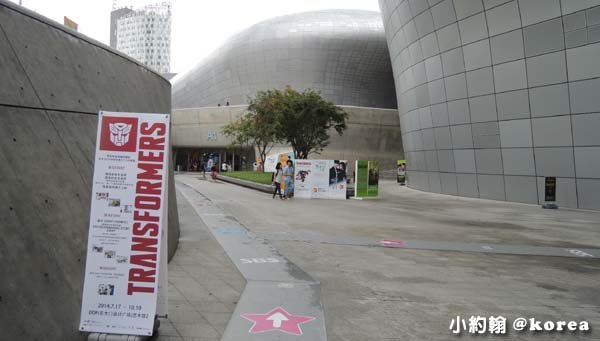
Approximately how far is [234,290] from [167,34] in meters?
180

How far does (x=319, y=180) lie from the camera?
22.4 m

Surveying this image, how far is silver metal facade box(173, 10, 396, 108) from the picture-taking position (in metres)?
65.8

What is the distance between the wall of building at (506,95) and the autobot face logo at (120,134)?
61.0 feet

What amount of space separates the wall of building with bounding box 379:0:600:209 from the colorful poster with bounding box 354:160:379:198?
4.74 m

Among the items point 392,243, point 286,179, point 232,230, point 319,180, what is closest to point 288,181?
point 286,179

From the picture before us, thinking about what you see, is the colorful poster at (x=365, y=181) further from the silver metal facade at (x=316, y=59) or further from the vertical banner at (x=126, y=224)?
the silver metal facade at (x=316, y=59)

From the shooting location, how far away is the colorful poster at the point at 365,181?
2269 cm

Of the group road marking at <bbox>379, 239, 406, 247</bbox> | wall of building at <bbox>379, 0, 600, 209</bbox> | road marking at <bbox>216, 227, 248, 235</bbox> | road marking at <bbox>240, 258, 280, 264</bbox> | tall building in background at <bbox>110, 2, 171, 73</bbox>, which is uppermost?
tall building in background at <bbox>110, 2, 171, 73</bbox>

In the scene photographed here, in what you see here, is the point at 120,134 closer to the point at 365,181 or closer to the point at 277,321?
the point at 277,321

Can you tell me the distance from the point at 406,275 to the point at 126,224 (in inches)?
174

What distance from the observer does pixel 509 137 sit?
68.0ft

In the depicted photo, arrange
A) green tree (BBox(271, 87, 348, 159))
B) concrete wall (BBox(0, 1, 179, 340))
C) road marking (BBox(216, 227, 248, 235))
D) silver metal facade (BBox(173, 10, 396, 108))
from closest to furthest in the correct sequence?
1. concrete wall (BBox(0, 1, 179, 340))
2. road marking (BBox(216, 227, 248, 235))
3. green tree (BBox(271, 87, 348, 159))
4. silver metal facade (BBox(173, 10, 396, 108))

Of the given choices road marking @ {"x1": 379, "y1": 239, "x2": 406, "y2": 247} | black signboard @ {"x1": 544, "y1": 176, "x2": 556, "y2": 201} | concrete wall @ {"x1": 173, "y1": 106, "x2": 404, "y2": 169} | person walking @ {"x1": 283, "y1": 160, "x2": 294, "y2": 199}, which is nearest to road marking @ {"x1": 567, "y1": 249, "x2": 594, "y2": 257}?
road marking @ {"x1": 379, "y1": 239, "x2": 406, "y2": 247}

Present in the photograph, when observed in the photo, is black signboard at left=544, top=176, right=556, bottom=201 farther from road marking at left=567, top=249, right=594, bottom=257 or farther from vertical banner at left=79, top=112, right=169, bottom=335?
vertical banner at left=79, top=112, right=169, bottom=335
